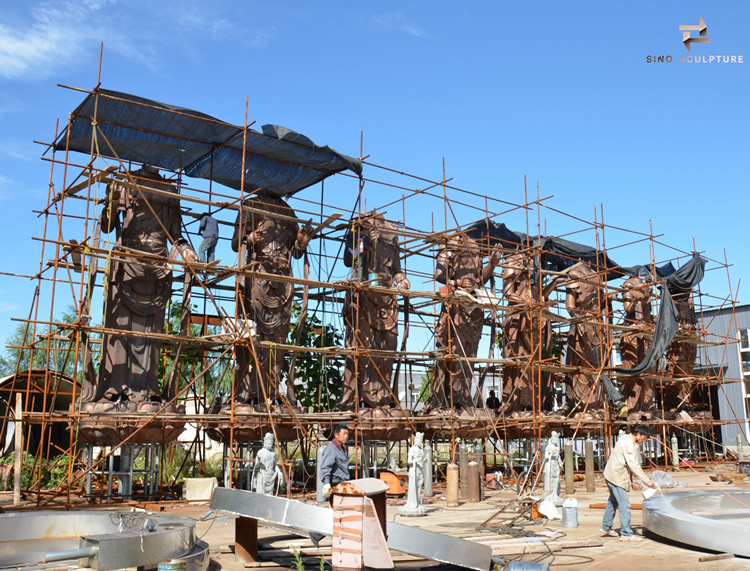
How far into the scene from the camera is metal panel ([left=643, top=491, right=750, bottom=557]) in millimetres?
8406

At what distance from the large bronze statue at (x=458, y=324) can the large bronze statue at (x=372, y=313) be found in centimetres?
123

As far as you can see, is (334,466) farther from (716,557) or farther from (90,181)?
(90,181)

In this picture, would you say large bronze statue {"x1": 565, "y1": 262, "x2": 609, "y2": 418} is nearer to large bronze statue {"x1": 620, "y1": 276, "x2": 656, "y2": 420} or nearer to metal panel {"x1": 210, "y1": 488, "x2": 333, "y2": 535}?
large bronze statue {"x1": 620, "y1": 276, "x2": 656, "y2": 420}

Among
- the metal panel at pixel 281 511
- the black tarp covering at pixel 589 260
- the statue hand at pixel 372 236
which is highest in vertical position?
the black tarp covering at pixel 589 260

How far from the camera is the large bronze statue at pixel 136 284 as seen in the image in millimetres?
15039

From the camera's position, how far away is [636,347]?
24.9 meters

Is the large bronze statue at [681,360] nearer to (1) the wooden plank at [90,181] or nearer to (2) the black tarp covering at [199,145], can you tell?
(2) the black tarp covering at [199,145]

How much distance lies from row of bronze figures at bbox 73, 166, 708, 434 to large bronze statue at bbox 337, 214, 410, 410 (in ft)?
0.09

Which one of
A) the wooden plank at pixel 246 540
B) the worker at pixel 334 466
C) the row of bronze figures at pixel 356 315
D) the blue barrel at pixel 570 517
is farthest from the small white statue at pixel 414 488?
the worker at pixel 334 466

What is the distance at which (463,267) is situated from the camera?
66.1ft

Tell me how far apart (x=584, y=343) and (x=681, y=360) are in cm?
510

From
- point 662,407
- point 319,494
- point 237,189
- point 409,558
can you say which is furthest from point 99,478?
point 662,407

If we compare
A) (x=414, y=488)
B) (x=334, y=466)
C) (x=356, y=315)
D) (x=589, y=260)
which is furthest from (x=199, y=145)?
(x=589, y=260)

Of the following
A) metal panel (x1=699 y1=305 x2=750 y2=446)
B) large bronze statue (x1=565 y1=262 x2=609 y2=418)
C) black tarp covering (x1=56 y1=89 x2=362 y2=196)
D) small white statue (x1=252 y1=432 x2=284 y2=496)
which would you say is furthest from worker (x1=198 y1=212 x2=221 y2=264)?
metal panel (x1=699 y1=305 x2=750 y2=446)
